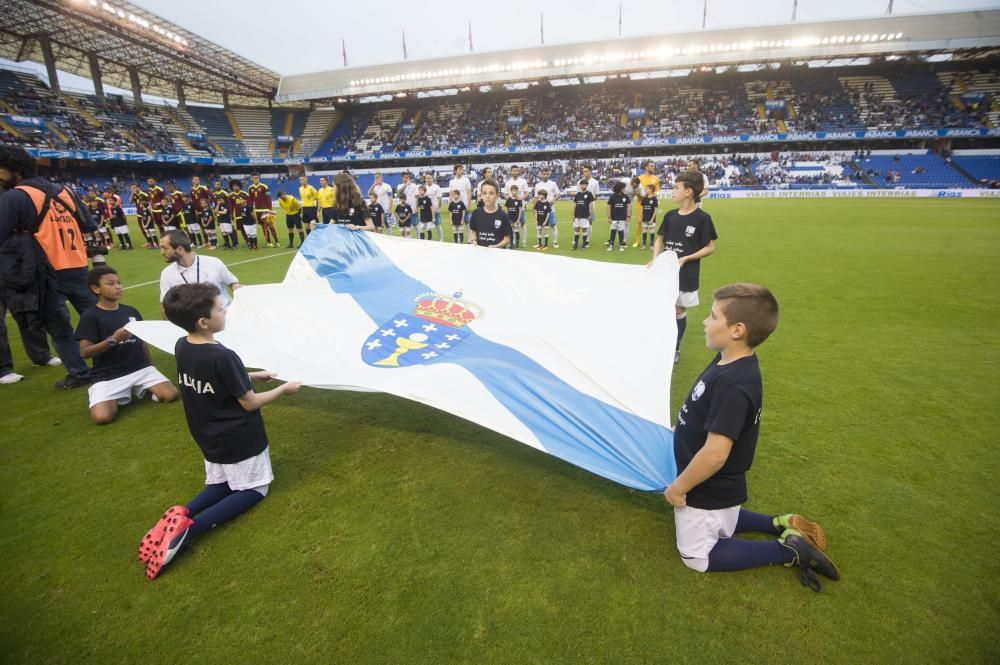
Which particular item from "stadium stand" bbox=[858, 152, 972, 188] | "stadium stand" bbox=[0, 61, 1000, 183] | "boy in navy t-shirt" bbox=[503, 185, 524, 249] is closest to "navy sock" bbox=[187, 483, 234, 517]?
"boy in navy t-shirt" bbox=[503, 185, 524, 249]

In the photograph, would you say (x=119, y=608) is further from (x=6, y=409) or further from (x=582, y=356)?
(x=6, y=409)

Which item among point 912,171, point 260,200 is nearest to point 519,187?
point 260,200

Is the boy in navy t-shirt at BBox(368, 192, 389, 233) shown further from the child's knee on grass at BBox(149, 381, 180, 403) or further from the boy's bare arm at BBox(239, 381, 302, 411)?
the boy's bare arm at BBox(239, 381, 302, 411)

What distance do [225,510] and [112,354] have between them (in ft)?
8.84

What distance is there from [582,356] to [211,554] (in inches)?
104

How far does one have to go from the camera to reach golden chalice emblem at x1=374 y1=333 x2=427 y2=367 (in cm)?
344

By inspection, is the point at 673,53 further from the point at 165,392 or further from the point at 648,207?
the point at 165,392

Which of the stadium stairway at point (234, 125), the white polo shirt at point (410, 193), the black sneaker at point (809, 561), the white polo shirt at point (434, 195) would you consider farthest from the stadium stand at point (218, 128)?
the black sneaker at point (809, 561)

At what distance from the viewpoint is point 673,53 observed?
120 feet

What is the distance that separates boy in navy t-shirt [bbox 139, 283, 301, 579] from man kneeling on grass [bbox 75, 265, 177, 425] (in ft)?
7.26

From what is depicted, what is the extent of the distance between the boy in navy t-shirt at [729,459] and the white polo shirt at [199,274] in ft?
14.4

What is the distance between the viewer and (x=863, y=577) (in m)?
2.44

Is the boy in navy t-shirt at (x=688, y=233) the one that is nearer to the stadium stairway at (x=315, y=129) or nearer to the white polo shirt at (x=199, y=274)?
the white polo shirt at (x=199, y=274)

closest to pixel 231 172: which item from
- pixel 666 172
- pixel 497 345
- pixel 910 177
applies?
pixel 666 172
